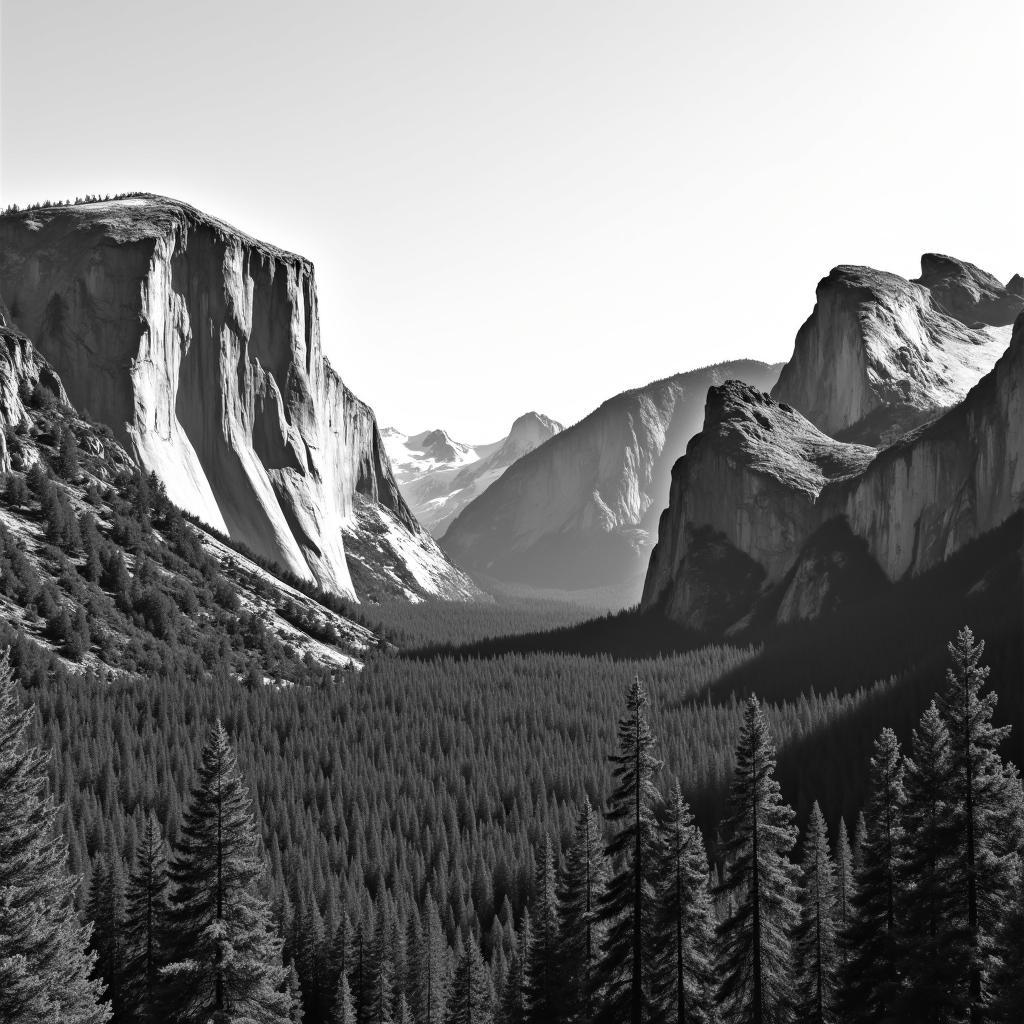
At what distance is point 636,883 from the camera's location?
3644cm

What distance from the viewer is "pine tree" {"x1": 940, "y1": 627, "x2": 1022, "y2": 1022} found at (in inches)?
1212

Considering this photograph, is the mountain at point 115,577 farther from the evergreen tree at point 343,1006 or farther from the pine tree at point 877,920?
the pine tree at point 877,920

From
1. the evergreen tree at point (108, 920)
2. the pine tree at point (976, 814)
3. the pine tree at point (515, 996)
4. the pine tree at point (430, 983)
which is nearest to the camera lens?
the pine tree at point (976, 814)

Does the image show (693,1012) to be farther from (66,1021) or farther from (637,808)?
(66,1021)

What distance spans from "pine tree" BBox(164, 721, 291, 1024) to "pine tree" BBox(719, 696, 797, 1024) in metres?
12.9

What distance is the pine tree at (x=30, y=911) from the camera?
2748 cm

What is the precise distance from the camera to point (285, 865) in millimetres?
85188

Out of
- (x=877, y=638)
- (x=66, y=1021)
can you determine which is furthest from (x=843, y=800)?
(x=66, y=1021)

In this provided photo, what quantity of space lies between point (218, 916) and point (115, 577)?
370ft

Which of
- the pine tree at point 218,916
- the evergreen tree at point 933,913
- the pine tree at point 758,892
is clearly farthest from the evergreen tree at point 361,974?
the evergreen tree at point 933,913

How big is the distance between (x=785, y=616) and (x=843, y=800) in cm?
8097

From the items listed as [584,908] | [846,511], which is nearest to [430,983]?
[584,908]

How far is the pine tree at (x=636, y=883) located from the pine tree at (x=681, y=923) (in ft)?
1.11

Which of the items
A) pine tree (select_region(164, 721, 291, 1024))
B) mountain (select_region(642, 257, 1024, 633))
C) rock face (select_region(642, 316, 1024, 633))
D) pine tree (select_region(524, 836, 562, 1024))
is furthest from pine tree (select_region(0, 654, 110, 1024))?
rock face (select_region(642, 316, 1024, 633))
